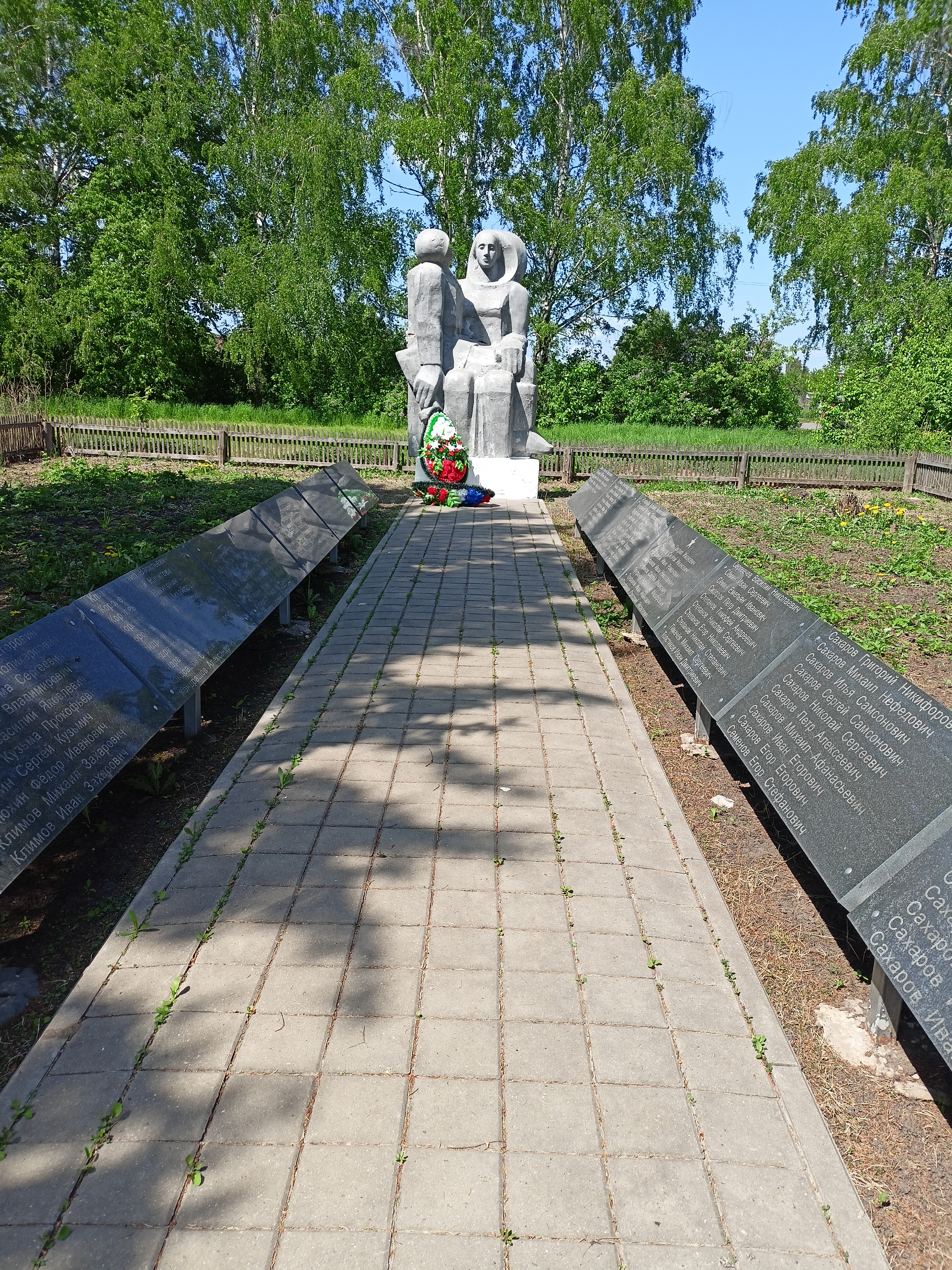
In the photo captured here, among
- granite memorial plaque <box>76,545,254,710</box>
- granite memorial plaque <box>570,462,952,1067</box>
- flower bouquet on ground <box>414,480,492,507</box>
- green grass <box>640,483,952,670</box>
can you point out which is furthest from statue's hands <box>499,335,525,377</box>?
granite memorial plaque <box>76,545,254,710</box>

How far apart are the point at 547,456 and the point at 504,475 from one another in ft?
13.4

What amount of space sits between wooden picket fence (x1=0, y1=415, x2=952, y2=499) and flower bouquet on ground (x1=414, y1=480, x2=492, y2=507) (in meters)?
3.87

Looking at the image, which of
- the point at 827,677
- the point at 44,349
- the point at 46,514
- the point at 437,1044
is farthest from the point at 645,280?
the point at 437,1044

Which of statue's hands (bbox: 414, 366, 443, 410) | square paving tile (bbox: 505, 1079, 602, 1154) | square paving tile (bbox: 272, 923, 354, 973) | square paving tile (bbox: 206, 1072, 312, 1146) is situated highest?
statue's hands (bbox: 414, 366, 443, 410)

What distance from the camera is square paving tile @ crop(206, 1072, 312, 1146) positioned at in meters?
2.34

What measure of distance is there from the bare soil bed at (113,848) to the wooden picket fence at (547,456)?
10573 millimetres

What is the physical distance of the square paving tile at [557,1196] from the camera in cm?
213

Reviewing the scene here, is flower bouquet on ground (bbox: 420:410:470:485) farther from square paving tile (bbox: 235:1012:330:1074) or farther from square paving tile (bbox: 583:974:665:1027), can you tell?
square paving tile (bbox: 235:1012:330:1074)

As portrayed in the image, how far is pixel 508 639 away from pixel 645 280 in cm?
2105

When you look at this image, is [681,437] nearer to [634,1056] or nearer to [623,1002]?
[623,1002]

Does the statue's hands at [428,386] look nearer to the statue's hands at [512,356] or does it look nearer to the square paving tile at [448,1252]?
the statue's hands at [512,356]

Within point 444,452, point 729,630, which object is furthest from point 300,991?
point 444,452

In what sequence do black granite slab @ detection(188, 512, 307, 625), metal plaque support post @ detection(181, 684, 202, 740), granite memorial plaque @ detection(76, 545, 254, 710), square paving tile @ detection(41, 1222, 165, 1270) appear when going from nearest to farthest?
square paving tile @ detection(41, 1222, 165, 1270), granite memorial plaque @ detection(76, 545, 254, 710), metal plaque support post @ detection(181, 684, 202, 740), black granite slab @ detection(188, 512, 307, 625)

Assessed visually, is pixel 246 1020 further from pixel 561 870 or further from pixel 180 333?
pixel 180 333
